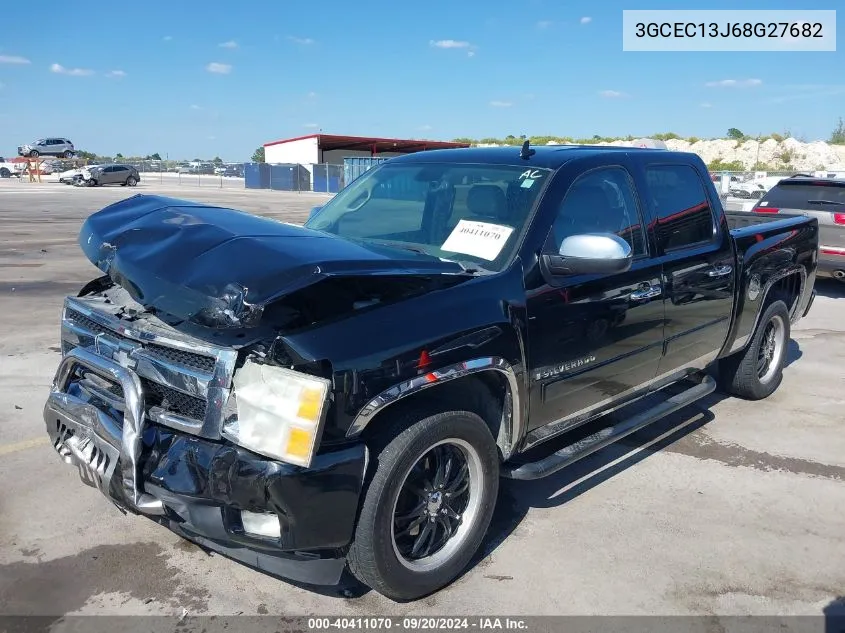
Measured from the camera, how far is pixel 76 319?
11.2 ft

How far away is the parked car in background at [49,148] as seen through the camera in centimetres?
6059

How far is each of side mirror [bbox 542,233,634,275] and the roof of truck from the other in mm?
610

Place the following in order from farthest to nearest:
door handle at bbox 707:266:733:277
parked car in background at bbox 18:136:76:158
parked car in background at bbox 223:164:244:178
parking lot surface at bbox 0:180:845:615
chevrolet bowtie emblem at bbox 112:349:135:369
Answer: parked car in background at bbox 223:164:244:178
parked car in background at bbox 18:136:76:158
door handle at bbox 707:266:733:277
parking lot surface at bbox 0:180:845:615
chevrolet bowtie emblem at bbox 112:349:135:369

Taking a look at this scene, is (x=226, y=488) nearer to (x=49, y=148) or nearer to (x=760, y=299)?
(x=760, y=299)

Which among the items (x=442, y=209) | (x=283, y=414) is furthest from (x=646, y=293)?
(x=283, y=414)

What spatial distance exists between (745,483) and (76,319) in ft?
13.0

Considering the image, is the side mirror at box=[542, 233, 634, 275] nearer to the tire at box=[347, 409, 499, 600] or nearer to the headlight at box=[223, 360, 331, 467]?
the tire at box=[347, 409, 499, 600]

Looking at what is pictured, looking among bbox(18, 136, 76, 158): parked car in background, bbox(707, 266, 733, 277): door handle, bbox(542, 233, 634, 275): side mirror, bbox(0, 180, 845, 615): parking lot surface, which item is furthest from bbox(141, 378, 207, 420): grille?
bbox(18, 136, 76, 158): parked car in background

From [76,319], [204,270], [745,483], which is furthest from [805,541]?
[76,319]

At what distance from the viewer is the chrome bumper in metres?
2.76

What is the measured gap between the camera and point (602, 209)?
3.96 m

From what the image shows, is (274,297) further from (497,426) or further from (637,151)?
(637,151)

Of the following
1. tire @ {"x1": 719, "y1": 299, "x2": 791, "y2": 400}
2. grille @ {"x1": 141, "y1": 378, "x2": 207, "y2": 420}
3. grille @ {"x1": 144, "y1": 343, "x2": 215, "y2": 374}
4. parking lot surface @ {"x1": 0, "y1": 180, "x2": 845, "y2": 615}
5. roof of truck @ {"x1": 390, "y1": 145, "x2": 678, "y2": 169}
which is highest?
roof of truck @ {"x1": 390, "y1": 145, "x2": 678, "y2": 169}

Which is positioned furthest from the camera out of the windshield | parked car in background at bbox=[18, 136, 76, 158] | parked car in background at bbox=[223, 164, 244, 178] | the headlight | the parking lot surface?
parked car in background at bbox=[223, 164, 244, 178]
